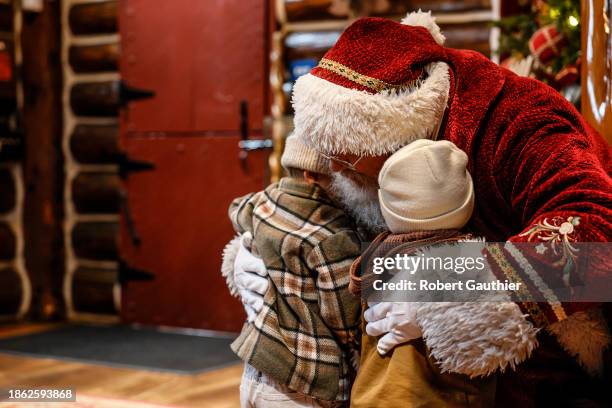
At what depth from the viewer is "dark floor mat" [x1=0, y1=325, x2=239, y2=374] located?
337cm

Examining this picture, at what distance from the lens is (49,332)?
418 cm

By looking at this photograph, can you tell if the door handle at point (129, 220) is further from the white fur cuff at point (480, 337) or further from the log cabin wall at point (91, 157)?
the white fur cuff at point (480, 337)

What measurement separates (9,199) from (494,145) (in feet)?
12.5

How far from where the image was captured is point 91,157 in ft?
14.5

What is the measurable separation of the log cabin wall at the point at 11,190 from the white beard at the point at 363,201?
11.2ft

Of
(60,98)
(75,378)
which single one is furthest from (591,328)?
(60,98)

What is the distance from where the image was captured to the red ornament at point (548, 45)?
100 inches

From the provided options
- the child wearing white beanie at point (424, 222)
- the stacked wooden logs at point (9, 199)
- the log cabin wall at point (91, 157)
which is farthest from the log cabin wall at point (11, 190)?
the child wearing white beanie at point (424, 222)

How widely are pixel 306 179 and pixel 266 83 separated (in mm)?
2347

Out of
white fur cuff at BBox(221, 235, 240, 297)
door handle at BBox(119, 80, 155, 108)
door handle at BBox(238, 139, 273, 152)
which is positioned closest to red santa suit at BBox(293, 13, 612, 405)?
white fur cuff at BBox(221, 235, 240, 297)

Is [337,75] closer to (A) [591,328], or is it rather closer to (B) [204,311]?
(A) [591,328]

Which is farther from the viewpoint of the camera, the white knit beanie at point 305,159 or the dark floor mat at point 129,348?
the dark floor mat at point 129,348

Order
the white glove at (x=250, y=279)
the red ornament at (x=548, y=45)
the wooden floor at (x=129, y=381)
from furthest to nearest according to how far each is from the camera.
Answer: the wooden floor at (x=129, y=381) → the red ornament at (x=548, y=45) → the white glove at (x=250, y=279)

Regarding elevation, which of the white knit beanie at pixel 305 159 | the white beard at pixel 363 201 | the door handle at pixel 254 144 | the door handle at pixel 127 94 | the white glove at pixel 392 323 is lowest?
the door handle at pixel 254 144
